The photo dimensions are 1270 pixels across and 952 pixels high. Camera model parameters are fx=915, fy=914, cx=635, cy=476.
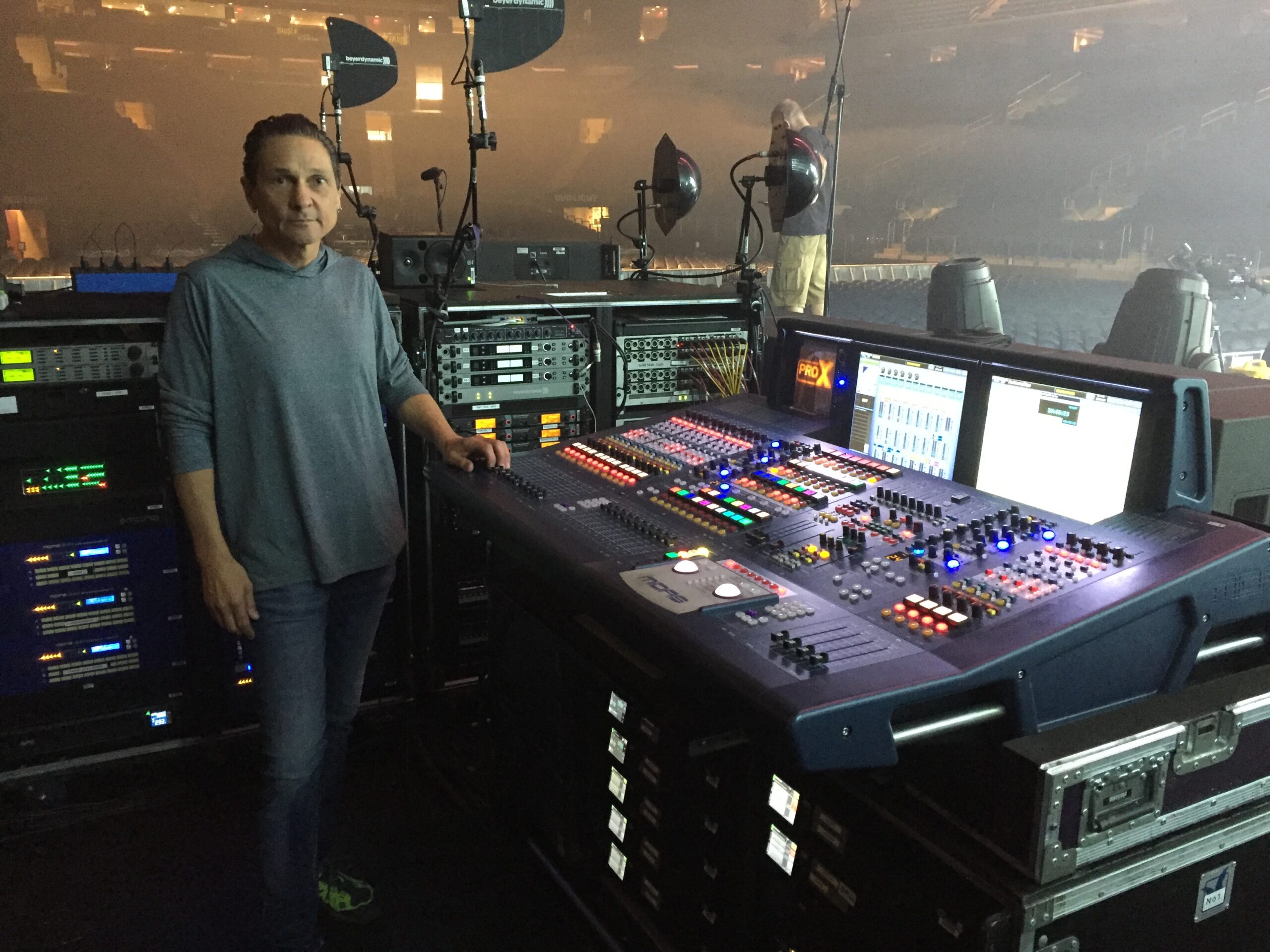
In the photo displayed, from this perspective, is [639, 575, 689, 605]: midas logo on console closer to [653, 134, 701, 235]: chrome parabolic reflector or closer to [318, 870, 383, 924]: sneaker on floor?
[318, 870, 383, 924]: sneaker on floor

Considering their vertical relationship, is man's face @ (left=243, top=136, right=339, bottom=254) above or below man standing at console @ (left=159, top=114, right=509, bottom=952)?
above

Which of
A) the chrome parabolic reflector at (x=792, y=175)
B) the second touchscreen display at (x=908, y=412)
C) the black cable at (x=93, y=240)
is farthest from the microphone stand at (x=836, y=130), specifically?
the black cable at (x=93, y=240)

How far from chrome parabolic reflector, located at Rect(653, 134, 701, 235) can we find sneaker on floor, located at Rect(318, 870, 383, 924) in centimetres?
201

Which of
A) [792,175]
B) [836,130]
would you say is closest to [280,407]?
[792,175]

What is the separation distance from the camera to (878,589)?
127cm

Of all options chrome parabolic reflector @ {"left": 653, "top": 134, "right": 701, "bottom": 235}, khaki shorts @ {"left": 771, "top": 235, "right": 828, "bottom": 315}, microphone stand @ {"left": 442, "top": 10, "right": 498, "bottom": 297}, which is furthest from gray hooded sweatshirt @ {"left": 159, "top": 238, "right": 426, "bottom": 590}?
khaki shorts @ {"left": 771, "top": 235, "right": 828, "bottom": 315}

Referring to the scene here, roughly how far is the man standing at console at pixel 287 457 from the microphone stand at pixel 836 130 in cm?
341

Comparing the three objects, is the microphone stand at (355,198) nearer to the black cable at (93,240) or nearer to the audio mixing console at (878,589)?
the audio mixing console at (878,589)

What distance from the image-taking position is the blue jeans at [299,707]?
168 centimetres

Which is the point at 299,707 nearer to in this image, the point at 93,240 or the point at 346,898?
the point at 346,898

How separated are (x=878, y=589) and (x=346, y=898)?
1453mm

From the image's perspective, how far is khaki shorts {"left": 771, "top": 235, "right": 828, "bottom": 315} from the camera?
503 cm

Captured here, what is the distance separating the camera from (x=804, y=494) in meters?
1.64

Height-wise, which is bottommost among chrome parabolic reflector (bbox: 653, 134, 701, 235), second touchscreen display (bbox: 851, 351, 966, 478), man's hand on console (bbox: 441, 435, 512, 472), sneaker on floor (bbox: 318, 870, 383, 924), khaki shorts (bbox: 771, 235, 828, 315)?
sneaker on floor (bbox: 318, 870, 383, 924)
